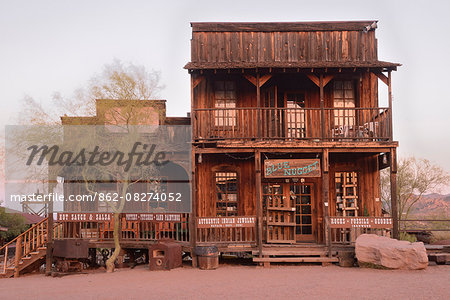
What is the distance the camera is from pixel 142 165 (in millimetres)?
17234

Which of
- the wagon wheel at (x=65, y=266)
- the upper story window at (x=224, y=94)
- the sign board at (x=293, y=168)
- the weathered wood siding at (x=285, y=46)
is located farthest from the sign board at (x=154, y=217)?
the weathered wood siding at (x=285, y=46)

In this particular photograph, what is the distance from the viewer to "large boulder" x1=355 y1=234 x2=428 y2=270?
45.1ft

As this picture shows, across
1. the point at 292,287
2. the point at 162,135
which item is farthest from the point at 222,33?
the point at 292,287

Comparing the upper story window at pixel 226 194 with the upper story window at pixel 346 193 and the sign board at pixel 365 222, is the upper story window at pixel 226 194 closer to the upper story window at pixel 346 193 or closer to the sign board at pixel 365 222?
the upper story window at pixel 346 193

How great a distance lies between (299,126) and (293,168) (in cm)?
274

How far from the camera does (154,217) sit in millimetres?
16891

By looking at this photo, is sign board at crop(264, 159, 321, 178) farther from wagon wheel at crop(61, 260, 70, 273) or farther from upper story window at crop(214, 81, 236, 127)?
wagon wheel at crop(61, 260, 70, 273)

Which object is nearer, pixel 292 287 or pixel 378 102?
pixel 292 287

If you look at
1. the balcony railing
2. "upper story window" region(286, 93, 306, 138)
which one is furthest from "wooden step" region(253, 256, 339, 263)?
"upper story window" region(286, 93, 306, 138)

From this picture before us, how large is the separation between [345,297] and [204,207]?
8.54m

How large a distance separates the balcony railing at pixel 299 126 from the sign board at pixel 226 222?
272 centimetres

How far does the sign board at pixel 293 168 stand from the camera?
16094 mm

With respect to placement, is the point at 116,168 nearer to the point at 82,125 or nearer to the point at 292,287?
the point at 82,125

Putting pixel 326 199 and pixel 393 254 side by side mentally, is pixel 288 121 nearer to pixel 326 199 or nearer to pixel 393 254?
pixel 326 199
